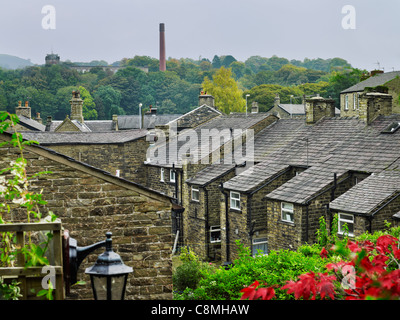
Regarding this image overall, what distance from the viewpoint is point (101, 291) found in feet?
18.7

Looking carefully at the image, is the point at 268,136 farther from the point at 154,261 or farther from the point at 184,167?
the point at 154,261

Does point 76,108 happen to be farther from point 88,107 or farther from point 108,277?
point 108,277

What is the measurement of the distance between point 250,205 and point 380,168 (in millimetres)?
6489

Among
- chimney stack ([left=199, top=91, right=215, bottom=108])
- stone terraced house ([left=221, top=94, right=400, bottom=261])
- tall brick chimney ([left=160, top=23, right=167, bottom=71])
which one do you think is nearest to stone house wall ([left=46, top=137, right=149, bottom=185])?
stone terraced house ([left=221, top=94, right=400, bottom=261])

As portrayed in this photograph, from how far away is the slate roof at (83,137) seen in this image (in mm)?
36250

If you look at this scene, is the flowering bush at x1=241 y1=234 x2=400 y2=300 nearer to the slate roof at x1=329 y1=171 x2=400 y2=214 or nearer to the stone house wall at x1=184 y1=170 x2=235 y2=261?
the slate roof at x1=329 y1=171 x2=400 y2=214

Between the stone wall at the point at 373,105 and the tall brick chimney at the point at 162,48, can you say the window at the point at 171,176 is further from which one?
the tall brick chimney at the point at 162,48

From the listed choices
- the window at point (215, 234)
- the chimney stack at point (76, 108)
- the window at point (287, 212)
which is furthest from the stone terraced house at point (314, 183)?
the chimney stack at point (76, 108)

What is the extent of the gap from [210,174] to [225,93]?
6605cm

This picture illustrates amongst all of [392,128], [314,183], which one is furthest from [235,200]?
[392,128]

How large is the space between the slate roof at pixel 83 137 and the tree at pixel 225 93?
55899 millimetres

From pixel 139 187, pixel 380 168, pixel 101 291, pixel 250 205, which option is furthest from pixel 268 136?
pixel 101 291

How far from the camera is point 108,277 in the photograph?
18.3 ft

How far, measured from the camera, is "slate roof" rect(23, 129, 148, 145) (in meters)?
36.2
